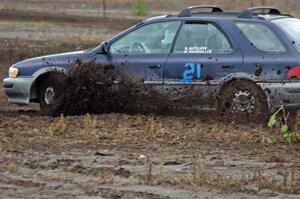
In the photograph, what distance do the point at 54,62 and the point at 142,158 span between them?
431cm

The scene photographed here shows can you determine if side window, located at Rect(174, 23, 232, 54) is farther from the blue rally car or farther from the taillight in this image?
the taillight

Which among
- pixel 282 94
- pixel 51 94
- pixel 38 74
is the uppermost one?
pixel 38 74

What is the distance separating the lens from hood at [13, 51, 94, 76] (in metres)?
13.1

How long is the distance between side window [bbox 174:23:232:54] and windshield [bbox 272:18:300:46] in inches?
30.3

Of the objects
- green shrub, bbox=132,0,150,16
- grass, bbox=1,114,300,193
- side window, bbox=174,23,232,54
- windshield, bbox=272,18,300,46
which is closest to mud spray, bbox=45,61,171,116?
grass, bbox=1,114,300,193

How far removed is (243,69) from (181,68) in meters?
0.88

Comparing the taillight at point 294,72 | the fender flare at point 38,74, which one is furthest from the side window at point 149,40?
the taillight at point 294,72

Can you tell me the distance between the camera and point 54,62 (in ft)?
43.3

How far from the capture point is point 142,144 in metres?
10.1

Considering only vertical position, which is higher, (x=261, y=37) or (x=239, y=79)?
(x=261, y=37)

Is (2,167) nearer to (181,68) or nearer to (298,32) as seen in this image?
(181,68)

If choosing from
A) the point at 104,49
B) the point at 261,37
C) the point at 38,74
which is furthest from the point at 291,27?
the point at 38,74

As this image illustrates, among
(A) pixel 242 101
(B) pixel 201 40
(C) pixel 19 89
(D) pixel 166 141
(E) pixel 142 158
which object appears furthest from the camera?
(C) pixel 19 89

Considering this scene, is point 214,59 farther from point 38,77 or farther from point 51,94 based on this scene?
point 38,77
